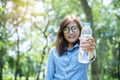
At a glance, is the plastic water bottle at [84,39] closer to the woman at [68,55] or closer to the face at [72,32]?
the woman at [68,55]

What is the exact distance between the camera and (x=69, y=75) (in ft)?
10.00

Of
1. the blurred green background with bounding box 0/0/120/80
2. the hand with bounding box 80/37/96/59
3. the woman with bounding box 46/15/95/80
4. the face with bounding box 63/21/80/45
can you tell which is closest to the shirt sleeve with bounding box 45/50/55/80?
the woman with bounding box 46/15/95/80

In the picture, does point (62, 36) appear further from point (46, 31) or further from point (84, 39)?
point (46, 31)

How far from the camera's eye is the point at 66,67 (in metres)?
3.10

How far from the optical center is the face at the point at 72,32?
3.22 meters

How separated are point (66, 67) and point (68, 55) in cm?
13

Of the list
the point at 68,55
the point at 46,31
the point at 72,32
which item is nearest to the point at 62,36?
the point at 72,32

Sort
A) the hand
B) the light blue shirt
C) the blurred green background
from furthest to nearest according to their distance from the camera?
the blurred green background < the light blue shirt < the hand

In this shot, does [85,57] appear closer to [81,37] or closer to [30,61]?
[81,37]

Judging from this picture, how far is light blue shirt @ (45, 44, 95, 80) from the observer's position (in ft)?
10.00

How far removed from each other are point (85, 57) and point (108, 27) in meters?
24.7

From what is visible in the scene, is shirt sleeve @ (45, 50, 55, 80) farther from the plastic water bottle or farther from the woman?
the plastic water bottle

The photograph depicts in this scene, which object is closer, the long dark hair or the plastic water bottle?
the plastic water bottle

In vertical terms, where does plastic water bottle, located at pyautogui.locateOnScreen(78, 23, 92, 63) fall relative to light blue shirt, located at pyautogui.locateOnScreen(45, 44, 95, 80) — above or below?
above
